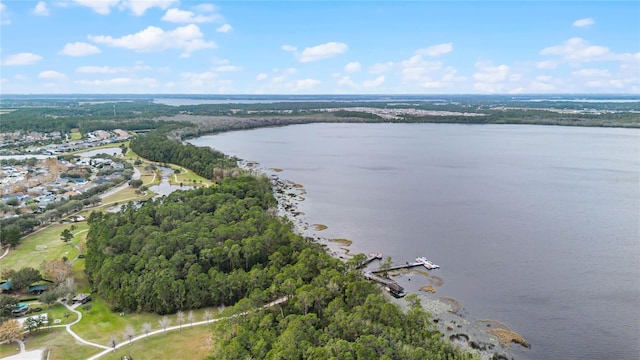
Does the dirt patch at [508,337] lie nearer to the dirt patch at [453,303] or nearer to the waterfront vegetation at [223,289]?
the waterfront vegetation at [223,289]

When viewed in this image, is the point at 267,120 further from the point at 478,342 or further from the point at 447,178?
the point at 478,342

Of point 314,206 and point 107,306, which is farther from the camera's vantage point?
→ point 314,206

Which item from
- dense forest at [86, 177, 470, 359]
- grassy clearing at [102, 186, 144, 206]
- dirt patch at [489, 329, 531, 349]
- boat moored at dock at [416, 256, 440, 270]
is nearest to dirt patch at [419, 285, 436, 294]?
boat moored at dock at [416, 256, 440, 270]

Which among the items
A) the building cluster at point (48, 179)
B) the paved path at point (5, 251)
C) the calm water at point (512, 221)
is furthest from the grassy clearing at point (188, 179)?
the paved path at point (5, 251)

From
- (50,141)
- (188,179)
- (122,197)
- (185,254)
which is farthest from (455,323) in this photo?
(50,141)

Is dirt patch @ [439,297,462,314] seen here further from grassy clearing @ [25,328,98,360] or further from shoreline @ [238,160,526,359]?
grassy clearing @ [25,328,98,360]

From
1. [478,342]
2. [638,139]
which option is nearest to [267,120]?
[638,139]

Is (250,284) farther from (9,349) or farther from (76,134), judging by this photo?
(76,134)

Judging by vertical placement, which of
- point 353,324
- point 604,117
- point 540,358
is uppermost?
point 604,117
